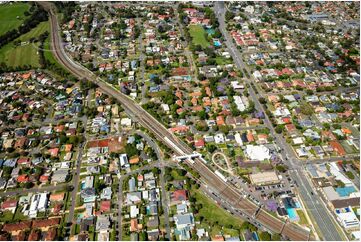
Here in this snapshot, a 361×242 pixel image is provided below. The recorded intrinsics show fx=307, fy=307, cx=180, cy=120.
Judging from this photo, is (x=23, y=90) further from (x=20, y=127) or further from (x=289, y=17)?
(x=289, y=17)

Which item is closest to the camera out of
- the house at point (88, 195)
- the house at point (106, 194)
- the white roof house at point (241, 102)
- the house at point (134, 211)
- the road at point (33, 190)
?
the house at point (134, 211)

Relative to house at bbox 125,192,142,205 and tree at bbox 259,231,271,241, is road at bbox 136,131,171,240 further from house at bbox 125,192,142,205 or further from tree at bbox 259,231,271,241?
tree at bbox 259,231,271,241

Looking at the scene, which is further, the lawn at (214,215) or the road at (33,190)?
the road at (33,190)

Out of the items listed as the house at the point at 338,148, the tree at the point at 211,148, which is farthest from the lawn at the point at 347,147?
the tree at the point at 211,148

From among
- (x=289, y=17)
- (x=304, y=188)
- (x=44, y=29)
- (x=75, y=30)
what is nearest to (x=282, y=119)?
(x=304, y=188)

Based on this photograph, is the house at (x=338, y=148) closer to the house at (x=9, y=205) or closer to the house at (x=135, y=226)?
the house at (x=135, y=226)

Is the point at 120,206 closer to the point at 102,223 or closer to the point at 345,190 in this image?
the point at 102,223

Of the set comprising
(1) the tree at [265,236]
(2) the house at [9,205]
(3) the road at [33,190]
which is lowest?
(1) the tree at [265,236]
